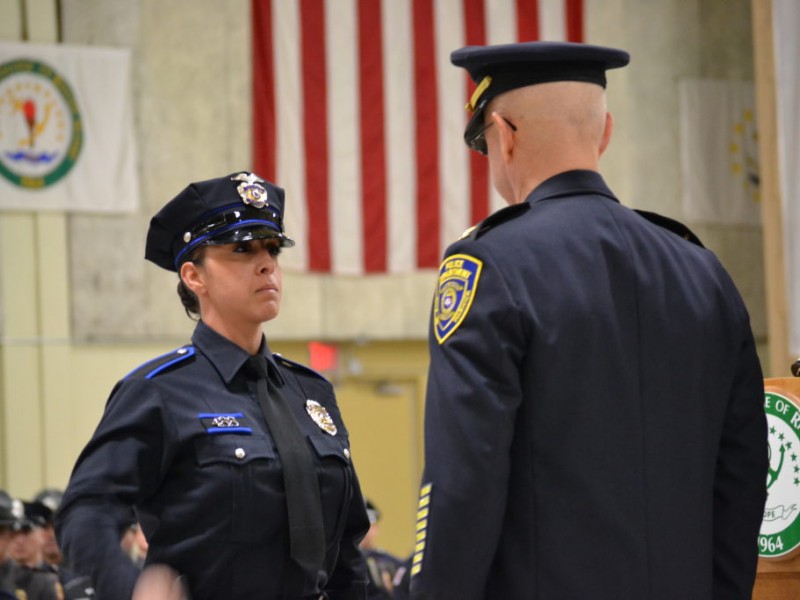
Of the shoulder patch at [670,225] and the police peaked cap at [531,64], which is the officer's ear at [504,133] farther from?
the shoulder patch at [670,225]

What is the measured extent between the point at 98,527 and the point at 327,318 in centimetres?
889

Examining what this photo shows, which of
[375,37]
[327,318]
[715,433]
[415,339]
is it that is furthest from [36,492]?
[715,433]

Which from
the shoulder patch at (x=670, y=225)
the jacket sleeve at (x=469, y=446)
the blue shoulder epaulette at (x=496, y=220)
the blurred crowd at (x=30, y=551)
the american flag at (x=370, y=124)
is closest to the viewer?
the jacket sleeve at (x=469, y=446)

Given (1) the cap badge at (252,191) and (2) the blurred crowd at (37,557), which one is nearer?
(1) the cap badge at (252,191)

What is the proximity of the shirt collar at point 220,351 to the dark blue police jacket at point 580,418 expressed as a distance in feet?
3.28

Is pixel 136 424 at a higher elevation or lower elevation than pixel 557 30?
lower

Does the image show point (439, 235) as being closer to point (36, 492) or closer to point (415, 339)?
point (415, 339)

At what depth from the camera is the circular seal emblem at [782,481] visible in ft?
8.96

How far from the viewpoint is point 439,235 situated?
11617 millimetres

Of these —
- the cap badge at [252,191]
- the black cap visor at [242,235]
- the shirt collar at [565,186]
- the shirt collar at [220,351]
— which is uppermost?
the cap badge at [252,191]

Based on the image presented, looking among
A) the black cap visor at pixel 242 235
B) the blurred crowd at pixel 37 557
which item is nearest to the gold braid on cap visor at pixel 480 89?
the black cap visor at pixel 242 235

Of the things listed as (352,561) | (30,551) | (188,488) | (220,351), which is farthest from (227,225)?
(30,551)

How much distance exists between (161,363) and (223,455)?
282 mm

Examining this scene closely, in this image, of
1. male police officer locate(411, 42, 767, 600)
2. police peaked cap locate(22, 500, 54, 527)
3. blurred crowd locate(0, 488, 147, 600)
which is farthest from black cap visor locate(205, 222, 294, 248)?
police peaked cap locate(22, 500, 54, 527)
